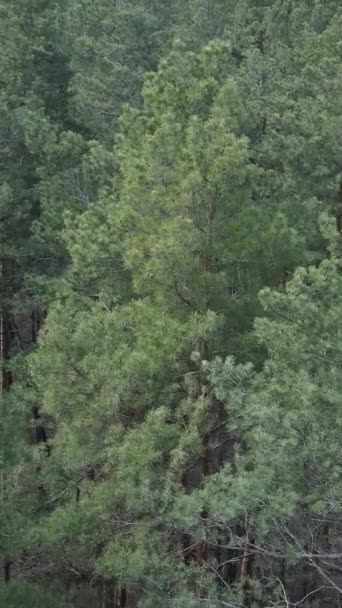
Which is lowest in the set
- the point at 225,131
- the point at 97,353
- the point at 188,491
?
the point at 188,491

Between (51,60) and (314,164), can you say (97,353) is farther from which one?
(51,60)

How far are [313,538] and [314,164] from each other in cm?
677

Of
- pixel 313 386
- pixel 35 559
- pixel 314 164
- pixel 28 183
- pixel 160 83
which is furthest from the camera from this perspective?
pixel 28 183

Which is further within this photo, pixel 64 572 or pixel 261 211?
pixel 64 572

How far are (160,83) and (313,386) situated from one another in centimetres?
465

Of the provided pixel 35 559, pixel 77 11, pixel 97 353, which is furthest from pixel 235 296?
pixel 77 11

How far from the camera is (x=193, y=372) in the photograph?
9.48 m

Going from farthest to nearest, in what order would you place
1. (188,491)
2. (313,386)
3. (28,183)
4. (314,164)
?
1. (28,183)
2. (314,164)
3. (188,491)
4. (313,386)

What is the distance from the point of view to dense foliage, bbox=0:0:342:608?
8.16 m

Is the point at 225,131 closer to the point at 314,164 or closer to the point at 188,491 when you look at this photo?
the point at 314,164

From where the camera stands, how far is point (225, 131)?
29.8 ft

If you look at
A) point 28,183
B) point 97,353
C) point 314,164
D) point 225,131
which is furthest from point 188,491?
point 28,183

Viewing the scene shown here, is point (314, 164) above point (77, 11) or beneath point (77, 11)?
beneath

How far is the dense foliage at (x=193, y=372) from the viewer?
8.16 m
